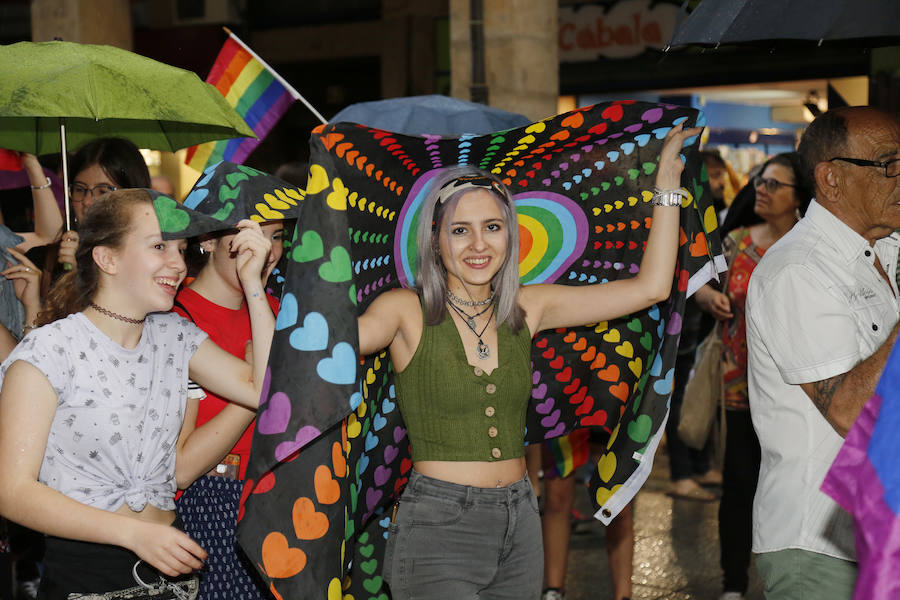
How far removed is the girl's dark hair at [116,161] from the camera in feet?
14.5

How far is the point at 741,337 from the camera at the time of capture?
18.0ft

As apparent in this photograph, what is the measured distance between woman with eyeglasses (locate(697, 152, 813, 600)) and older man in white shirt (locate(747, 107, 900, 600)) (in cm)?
183

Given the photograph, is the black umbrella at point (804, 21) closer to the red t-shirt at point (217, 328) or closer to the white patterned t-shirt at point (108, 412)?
the red t-shirt at point (217, 328)

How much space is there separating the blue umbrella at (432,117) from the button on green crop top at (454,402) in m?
2.85

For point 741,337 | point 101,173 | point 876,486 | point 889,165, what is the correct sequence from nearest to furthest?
point 876,486 → point 889,165 → point 101,173 → point 741,337

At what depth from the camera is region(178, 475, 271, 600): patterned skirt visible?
340cm


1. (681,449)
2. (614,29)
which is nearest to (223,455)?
(681,449)

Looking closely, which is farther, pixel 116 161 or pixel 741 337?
pixel 741 337

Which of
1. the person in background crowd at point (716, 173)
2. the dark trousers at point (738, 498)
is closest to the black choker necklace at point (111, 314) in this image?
the dark trousers at point (738, 498)

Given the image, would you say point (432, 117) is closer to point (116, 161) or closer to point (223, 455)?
point (116, 161)

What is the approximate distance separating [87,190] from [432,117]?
92.7 inches

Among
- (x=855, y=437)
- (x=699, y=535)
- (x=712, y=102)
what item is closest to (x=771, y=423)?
(x=855, y=437)

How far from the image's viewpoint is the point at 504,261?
3.41 metres

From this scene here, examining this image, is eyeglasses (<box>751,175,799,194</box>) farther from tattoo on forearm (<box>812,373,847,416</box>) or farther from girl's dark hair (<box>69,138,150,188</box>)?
girl's dark hair (<box>69,138,150,188</box>)
